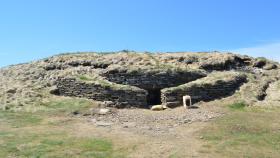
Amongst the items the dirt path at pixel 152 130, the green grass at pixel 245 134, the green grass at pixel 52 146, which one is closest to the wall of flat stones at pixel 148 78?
the dirt path at pixel 152 130

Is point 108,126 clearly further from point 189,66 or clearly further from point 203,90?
point 189,66

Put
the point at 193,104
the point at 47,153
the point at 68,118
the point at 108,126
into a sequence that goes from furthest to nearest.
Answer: the point at 193,104 < the point at 68,118 < the point at 108,126 < the point at 47,153

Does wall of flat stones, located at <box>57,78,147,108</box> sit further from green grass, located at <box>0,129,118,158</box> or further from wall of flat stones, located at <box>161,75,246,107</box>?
green grass, located at <box>0,129,118,158</box>

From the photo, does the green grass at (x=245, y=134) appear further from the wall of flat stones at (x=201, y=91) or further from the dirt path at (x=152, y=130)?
the wall of flat stones at (x=201, y=91)

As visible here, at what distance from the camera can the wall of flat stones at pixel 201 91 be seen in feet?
90.1

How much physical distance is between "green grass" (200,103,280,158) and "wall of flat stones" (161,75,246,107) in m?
2.71

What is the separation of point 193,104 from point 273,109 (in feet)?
15.0

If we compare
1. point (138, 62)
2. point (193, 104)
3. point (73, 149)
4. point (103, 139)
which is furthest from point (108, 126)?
point (138, 62)

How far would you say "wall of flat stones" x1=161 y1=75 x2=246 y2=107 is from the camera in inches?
1081

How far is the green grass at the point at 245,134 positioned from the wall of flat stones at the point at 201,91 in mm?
2712

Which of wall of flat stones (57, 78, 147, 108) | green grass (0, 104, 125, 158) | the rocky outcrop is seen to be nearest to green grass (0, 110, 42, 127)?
green grass (0, 104, 125, 158)

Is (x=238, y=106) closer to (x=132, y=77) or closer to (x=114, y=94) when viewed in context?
(x=132, y=77)

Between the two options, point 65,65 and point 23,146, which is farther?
point 65,65

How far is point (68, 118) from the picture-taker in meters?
24.6
